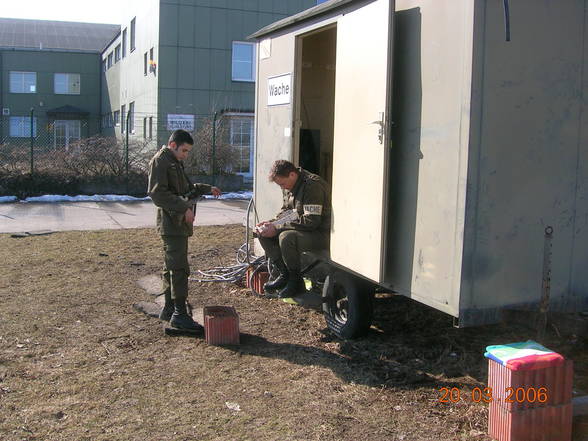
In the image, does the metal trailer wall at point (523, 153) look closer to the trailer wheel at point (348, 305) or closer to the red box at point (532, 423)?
the red box at point (532, 423)

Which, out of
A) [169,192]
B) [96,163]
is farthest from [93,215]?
[169,192]

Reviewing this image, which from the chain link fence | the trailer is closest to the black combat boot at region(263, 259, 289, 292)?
the trailer

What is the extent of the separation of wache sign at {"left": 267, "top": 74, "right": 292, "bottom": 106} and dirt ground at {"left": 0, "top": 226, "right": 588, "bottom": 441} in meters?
2.07

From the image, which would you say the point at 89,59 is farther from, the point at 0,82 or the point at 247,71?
the point at 247,71

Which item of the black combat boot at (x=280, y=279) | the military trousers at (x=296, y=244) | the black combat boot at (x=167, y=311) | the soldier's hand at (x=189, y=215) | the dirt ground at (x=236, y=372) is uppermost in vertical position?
the soldier's hand at (x=189, y=215)

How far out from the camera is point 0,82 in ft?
124

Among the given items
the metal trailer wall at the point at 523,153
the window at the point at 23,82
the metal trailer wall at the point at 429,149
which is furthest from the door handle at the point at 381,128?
the window at the point at 23,82

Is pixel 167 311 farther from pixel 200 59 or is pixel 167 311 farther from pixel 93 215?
pixel 200 59

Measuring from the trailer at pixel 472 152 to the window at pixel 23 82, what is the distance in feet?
126

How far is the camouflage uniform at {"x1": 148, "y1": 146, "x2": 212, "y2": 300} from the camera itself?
510 cm

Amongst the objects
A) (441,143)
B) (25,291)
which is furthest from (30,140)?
(441,143)

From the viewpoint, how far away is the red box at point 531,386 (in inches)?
128

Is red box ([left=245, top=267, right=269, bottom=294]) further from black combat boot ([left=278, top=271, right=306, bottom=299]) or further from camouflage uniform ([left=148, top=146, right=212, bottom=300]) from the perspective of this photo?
camouflage uniform ([left=148, top=146, right=212, bottom=300])

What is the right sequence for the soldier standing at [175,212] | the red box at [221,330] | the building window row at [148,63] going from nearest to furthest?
the red box at [221,330] < the soldier standing at [175,212] < the building window row at [148,63]
